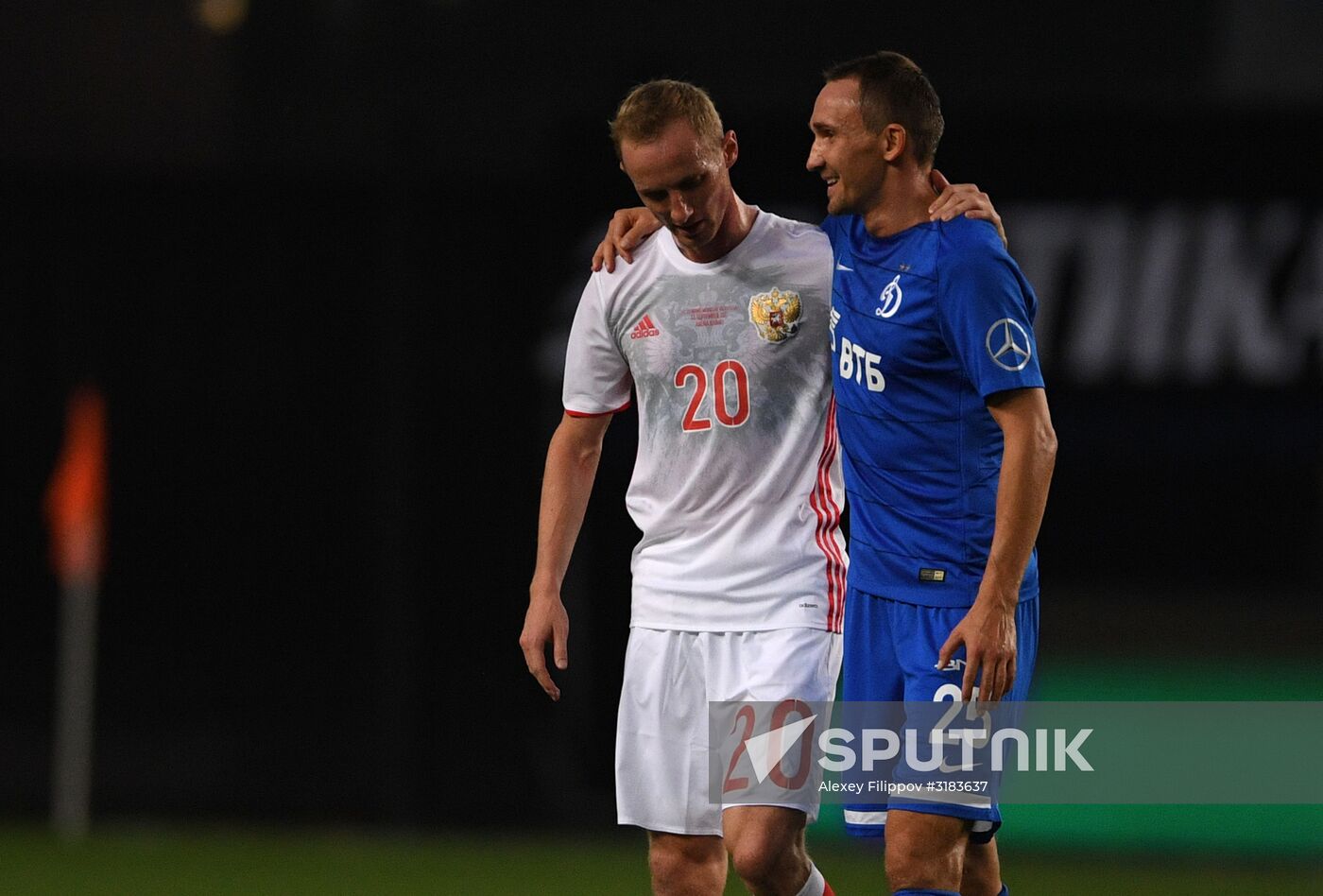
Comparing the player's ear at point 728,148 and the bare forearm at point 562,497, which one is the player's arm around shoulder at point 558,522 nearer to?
the bare forearm at point 562,497

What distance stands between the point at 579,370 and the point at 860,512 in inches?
31.8

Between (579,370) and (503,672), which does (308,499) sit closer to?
(503,672)

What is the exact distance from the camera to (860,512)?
190 inches

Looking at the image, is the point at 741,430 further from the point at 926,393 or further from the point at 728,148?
the point at 728,148

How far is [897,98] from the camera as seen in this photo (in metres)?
4.61

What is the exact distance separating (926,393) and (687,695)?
0.96m

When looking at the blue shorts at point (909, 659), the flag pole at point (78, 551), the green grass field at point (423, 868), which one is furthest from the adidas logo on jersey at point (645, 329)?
the flag pole at point (78, 551)

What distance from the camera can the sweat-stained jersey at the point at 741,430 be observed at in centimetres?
493

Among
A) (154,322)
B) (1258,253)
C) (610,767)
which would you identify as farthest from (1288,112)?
(154,322)

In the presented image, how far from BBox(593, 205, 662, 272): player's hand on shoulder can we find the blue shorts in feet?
3.25

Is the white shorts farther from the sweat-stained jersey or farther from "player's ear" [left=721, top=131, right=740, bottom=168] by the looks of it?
"player's ear" [left=721, top=131, right=740, bottom=168]

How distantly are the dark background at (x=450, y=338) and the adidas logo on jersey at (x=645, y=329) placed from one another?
378 centimetres

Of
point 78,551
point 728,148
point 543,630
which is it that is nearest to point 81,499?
point 78,551

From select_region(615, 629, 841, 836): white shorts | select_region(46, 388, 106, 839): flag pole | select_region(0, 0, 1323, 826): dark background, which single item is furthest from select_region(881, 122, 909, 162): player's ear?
select_region(46, 388, 106, 839): flag pole
